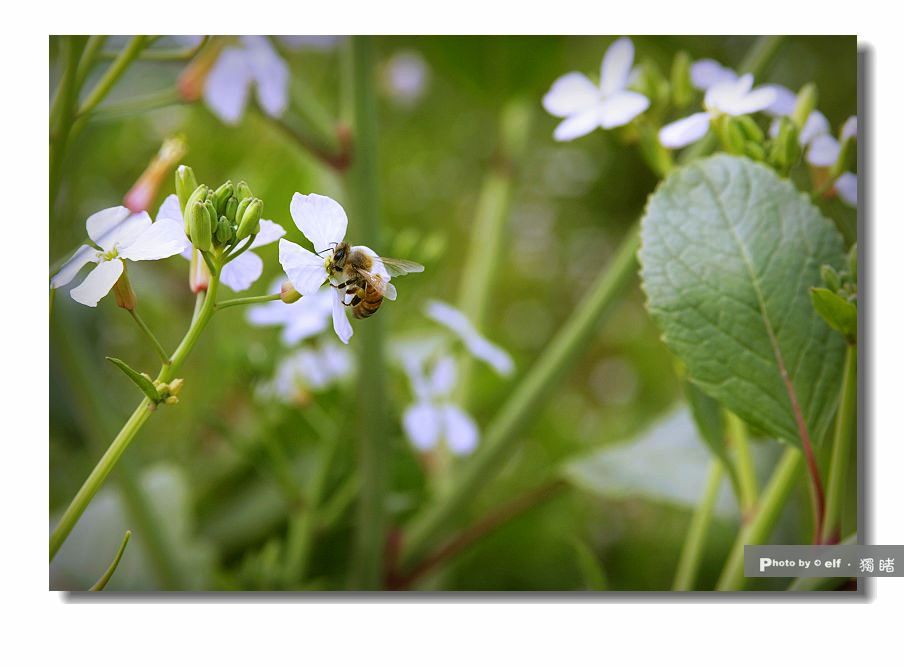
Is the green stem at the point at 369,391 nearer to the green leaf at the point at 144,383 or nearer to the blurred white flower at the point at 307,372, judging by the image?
the blurred white flower at the point at 307,372

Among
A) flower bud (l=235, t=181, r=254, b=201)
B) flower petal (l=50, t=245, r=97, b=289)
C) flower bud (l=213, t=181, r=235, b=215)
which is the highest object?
flower bud (l=235, t=181, r=254, b=201)

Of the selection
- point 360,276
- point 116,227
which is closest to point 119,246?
point 116,227

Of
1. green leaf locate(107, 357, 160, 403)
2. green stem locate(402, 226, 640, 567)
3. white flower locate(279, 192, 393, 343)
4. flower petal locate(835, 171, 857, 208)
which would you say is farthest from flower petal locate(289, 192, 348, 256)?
flower petal locate(835, 171, 857, 208)

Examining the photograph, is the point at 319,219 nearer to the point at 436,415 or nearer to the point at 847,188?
the point at 436,415

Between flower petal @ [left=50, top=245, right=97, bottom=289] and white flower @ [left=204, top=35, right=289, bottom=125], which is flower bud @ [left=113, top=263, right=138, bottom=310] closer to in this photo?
flower petal @ [left=50, top=245, right=97, bottom=289]

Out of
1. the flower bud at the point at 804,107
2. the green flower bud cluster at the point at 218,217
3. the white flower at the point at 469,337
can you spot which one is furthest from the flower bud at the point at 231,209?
the flower bud at the point at 804,107
